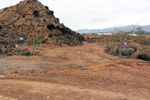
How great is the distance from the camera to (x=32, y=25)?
32812mm

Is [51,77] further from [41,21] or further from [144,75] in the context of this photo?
[41,21]

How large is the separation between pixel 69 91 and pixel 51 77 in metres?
2.41

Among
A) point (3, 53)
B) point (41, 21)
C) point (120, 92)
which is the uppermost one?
point (41, 21)

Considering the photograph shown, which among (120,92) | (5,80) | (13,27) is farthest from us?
(13,27)

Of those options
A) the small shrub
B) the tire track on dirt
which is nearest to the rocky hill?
the small shrub

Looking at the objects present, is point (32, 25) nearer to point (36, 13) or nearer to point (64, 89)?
point (36, 13)

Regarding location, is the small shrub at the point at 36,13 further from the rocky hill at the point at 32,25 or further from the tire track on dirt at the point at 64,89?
the tire track on dirt at the point at 64,89

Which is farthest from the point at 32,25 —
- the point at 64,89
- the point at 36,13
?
the point at 64,89

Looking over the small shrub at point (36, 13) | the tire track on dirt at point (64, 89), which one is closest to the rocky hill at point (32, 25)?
the small shrub at point (36, 13)

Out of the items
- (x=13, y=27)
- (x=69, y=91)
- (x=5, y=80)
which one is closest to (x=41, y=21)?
(x=13, y=27)

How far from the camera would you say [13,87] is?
250 inches

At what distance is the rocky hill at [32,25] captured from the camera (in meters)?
30.3

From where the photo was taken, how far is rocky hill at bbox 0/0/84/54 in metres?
30.3

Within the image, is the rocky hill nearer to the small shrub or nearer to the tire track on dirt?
the small shrub
